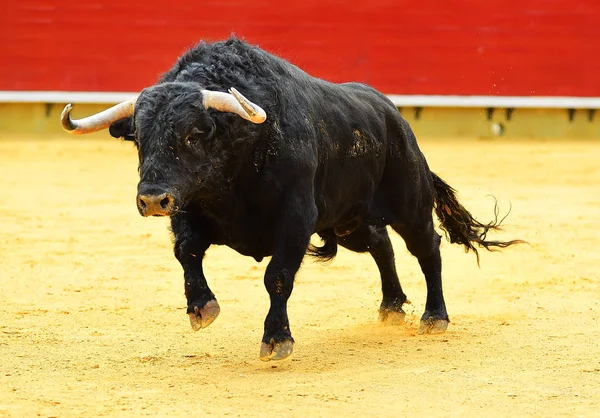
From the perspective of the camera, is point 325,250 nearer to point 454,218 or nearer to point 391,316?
point 391,316

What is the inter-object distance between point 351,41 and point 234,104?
9.56 metres

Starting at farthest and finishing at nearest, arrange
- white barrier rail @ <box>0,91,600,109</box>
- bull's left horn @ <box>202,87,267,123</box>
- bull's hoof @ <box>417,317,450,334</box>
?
white barrier rail @ <box>0,91,600,109</box> < bull's hoof @ <box>417,317,450,334</box> < bull's left horn @ <box>202,87,267,123</box>

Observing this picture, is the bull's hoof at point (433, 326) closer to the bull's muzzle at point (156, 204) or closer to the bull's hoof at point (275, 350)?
the bull's hoof at point (275, 350)

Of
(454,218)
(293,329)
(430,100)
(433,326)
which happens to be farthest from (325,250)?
(430,100)

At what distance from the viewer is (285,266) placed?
12.8 feet

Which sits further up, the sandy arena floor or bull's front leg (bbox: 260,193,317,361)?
bull's front leg (bbox: 260,193,317,361)

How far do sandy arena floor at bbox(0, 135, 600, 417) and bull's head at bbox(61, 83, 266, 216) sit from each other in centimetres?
61

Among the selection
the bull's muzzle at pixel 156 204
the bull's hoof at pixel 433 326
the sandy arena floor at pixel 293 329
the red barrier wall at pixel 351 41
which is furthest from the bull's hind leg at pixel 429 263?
the red barrier wall at pixel 351 41

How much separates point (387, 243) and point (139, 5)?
Answer: 866cm

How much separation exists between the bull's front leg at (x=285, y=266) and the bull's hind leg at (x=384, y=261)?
3.15 feet

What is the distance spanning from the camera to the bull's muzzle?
138 inches

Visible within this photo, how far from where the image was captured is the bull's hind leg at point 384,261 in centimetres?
493

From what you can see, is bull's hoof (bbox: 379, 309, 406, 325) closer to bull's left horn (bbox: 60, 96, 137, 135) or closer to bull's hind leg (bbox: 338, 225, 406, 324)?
bull's hind leg (bbox: 338, 225, 406, 324)

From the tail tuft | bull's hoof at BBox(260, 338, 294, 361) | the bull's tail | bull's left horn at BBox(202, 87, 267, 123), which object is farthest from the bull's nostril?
the bull's tail
